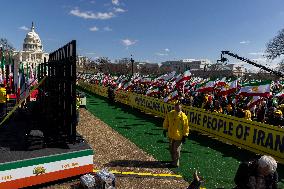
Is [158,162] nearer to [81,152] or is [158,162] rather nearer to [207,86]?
[81,152]

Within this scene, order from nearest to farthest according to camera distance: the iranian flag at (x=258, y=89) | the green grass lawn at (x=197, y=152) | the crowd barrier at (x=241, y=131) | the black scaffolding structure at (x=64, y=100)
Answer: the black scaffolding structure at (x=64, y=100) < the green grass lawn at (x=197, y=152) < the crowd barrier at (x=241, y=131) < the iranian flag at (x=258, y=89)

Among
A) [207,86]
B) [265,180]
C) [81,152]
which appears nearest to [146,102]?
[207,86]

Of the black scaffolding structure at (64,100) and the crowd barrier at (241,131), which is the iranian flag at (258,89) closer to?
the crowd barrier at (241,131)

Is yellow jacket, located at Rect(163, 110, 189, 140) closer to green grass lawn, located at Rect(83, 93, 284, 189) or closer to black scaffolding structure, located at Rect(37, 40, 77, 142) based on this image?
green grass lawn, located at Rect(83, 93, 284, 189)

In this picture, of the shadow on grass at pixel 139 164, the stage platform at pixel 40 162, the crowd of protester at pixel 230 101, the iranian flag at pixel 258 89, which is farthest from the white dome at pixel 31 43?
the stage platform at pixel 40 162

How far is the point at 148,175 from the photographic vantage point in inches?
356

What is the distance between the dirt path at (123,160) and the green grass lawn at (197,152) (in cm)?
45

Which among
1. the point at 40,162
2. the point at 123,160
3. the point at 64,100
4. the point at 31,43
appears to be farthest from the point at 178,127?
the point at 31,43

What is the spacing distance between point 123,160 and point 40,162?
3288 mm

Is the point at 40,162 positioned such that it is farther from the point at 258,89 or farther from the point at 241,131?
the point at 258,89

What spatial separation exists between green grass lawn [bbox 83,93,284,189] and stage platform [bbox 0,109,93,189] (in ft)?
9.69

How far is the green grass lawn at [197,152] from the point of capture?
9.27 m

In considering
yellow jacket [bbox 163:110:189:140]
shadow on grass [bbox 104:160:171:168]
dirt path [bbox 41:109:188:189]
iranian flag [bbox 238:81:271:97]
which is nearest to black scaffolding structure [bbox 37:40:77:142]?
dirt path [bbox 41:109:188:189]

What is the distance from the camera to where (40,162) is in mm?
7777
